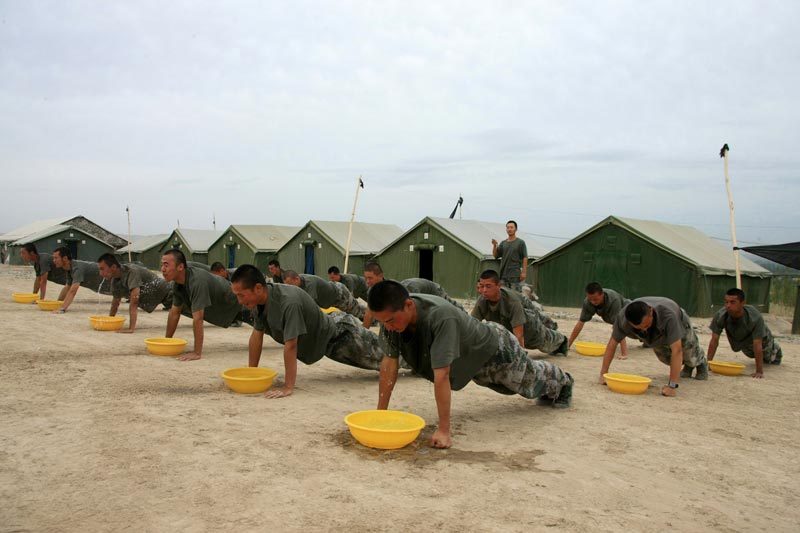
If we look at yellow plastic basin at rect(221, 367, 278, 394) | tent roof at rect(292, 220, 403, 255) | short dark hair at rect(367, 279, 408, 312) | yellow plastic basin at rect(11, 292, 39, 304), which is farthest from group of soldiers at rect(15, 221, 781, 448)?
tent roof at rect(292, 220, 403, 255)

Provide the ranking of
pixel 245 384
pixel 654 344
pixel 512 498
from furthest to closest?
pixel 654 344 < pixel 245 384 < pixel 512 498

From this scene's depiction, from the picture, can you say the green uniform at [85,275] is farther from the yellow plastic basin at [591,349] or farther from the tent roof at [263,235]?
the tent roof at [263,235]

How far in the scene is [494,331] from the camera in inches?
196

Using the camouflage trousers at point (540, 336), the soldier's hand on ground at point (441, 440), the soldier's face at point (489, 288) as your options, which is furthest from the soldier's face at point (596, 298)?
the soldier's hand on ground at point (441, 440)

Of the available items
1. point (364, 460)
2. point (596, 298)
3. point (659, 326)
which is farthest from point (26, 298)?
point (659, 326)

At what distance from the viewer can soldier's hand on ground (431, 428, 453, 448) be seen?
4.30m

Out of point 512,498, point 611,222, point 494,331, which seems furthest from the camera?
point 611,222

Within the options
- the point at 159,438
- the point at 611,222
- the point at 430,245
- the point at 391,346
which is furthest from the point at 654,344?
the point at 430,245

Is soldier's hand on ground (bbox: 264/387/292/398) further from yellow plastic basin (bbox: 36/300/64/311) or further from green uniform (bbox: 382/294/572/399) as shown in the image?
yellow plastic basin (bbox: 36/300/64/311)

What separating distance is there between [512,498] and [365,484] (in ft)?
2.79

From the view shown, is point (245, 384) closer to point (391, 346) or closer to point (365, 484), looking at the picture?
point (391, 346)

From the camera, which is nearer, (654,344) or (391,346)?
(391,346)

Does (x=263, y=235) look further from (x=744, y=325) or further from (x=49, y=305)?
(x=744, y=325)

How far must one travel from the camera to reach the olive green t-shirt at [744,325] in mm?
7887
